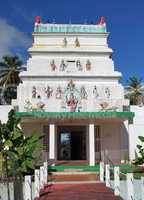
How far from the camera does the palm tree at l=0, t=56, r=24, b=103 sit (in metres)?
47.9

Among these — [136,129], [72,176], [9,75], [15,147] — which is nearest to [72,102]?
[136,129]

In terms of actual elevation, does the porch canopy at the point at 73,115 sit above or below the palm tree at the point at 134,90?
below

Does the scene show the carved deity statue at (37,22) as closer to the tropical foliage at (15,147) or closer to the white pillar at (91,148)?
the white pillar at (91,148)

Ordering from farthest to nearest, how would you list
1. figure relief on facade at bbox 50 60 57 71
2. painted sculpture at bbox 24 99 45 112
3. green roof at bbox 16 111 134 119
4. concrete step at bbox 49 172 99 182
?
1. figure relief on facade at bbox 50 60 57 71
2. painted sculpture at bbox 24 99 45 112
3. green roof at bbox 16 111 134 119
4. concrete step at bbox 49 172 99 182

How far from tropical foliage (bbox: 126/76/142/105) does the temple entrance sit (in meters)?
27.1

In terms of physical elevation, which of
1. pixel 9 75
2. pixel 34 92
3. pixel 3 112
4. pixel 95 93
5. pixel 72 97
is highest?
pixel 9 75

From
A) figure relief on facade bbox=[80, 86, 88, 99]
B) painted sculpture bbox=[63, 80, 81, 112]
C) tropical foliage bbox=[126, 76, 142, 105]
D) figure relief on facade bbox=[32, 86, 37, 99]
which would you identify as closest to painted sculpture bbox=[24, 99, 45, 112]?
figure relief on facade bbox=[32, 86, 37, 99]

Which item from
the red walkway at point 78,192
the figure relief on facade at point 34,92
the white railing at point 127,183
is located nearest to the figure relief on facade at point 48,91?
the figure relief on facade at point 34,92

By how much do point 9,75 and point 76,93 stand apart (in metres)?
23.9

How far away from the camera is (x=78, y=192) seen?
621 inches

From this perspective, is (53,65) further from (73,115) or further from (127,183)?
(127,183)

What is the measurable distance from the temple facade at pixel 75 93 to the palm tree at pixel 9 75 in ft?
67.4

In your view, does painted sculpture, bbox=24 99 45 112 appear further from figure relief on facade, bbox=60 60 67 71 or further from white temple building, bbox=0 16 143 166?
figure relief on facade, bbox=60 60 67 71

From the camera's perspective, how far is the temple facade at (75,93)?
84.0 feet
